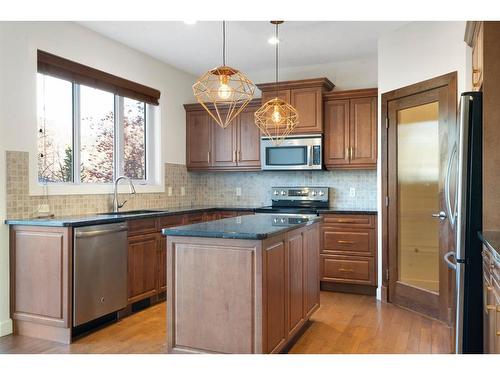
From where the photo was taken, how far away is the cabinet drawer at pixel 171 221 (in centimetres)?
427

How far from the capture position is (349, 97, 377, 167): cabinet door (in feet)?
15.6

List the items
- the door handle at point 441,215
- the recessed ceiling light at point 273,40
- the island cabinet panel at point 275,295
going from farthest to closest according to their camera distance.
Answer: the recessed ceiling light at point 273,40
the door handle at point 441,215
the island cabinet panel at point 275,295

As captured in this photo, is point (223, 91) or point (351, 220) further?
point (351, 220)

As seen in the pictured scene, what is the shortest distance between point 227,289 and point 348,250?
2450mm

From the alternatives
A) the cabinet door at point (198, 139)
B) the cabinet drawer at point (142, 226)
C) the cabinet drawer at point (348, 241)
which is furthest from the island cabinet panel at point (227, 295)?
the cabinet door at point (198, 139)

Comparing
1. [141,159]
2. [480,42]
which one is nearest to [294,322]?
[480,42]

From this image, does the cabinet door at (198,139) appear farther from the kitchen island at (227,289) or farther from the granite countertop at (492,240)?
the granite countertop at (492,240)

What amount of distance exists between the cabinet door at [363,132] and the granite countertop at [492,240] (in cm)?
244

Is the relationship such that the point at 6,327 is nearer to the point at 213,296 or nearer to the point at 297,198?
the point at 213,296

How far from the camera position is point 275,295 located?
2646mm

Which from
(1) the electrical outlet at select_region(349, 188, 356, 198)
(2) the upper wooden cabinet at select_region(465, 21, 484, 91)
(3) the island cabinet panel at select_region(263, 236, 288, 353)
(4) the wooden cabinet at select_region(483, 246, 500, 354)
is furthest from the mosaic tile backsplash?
(4) the wooden cabinet at select_region(483, 246, 500, 354)

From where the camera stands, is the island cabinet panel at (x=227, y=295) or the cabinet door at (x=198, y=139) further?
the cabinet door at (x=198, y=139)

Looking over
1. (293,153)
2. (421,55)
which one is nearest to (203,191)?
(293,153)

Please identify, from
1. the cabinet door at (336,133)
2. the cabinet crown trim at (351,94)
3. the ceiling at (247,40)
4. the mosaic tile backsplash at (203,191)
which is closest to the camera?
the mosaic tile backsplash at (203,191)
